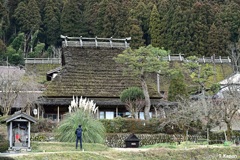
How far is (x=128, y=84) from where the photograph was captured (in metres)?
33.2

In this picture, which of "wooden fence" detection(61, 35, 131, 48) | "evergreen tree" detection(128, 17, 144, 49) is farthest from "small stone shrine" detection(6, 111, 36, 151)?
"evergreen tree" detection(128, 17, 144, 49)

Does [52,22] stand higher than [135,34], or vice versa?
[52,22]

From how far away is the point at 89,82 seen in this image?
32.5 metres

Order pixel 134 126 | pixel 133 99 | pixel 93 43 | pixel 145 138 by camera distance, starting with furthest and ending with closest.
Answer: pixel 93 43
pixel 133 99
pixel 134 126
pixel 145 138

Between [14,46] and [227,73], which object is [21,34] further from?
[227,73]

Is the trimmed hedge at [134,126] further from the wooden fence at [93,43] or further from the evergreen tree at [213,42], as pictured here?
the evergreen tree at [213,42]

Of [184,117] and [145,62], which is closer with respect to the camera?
[184,117]

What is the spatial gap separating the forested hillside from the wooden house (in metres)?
13.9

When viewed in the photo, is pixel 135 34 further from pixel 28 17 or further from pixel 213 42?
pixel 28 17

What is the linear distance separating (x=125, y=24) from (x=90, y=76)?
19.2 meters

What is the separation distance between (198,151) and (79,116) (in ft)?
18.2

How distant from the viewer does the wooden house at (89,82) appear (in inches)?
1230

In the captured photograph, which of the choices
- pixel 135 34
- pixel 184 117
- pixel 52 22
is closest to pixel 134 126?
pixel 184 117

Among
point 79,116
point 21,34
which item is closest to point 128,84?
point 79,116
